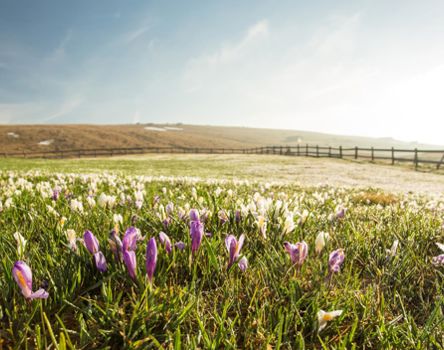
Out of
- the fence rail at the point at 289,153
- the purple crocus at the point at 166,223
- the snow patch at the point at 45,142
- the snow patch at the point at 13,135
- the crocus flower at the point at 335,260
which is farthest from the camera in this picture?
the snow patch at the point at 13,135

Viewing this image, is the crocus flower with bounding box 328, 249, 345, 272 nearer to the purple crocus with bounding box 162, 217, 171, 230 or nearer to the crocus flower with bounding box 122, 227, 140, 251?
the crocus flower with bounding box 122, 227, 140, 251

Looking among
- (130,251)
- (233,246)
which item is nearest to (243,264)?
(233,246)

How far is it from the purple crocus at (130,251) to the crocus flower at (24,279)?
1.09 feet

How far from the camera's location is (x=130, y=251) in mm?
1362

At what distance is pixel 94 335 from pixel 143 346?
8.4 inches

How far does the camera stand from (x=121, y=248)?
4.94 feet

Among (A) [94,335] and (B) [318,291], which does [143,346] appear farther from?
(B) [318,291]

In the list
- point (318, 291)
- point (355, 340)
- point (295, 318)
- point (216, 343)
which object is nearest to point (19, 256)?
point (216, 343)

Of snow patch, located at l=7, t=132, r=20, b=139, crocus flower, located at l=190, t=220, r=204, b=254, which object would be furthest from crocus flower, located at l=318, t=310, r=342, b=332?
snow patch, located at l=7, t=132, r=20, b=139

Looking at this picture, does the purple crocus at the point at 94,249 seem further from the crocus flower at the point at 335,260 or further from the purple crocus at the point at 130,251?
the crocus flower at the point at 335,260

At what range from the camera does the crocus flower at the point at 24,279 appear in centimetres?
112

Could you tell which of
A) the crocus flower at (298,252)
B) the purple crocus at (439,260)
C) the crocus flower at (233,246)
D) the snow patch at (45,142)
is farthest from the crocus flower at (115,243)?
the snow patch at (45,142)

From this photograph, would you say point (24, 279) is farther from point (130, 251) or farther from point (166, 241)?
point (166, 241)

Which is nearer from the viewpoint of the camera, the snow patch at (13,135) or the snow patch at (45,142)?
the snow patch at (45,142)
